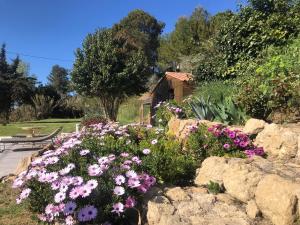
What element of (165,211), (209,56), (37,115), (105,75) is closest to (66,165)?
(165,211)

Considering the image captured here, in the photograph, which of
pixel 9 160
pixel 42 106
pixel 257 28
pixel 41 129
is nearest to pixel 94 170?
pixel 9 160

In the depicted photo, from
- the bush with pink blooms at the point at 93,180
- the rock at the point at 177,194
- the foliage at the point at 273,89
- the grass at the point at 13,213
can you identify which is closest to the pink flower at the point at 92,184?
the bush with pink blooms at the point at 93,180

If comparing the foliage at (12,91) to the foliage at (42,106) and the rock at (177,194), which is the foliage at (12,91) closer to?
the foliage at (42,106)

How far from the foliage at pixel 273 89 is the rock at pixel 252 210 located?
11.4 ft

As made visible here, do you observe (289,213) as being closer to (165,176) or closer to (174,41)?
(165,176)

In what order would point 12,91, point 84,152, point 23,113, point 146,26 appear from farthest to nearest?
point 146,26
point 12,91
point 23,113
point 84,152

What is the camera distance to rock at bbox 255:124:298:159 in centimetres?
559

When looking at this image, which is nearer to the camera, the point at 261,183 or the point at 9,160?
the point at 261,183

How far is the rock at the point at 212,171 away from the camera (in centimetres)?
485

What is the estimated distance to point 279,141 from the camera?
5781 mm

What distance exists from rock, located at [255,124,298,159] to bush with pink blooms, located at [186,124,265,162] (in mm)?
132

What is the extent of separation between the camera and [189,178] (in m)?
5.39

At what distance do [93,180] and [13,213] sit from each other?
72.9 inches

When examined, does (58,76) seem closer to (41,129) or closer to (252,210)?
(41,129)
